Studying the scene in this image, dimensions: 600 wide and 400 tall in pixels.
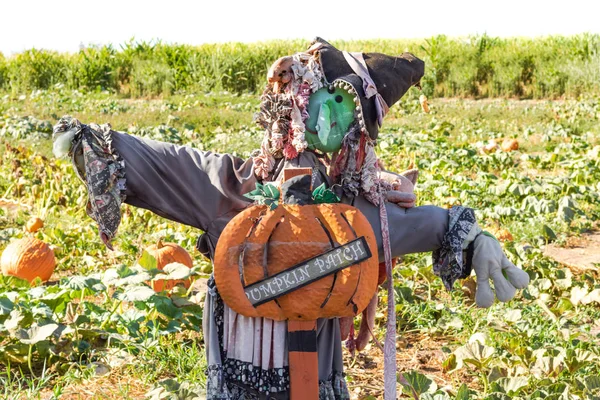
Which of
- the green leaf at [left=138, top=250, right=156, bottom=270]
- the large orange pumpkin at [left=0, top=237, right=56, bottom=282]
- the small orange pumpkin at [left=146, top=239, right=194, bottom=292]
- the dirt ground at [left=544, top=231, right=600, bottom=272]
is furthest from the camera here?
the dirt ground at [left=544, top=231, right=600, bottom=272]

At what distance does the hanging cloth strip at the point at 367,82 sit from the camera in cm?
222

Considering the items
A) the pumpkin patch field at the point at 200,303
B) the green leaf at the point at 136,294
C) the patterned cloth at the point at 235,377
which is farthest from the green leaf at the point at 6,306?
the patterned cloth at the point at 235,377

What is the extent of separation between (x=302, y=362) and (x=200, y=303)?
1.61 meters

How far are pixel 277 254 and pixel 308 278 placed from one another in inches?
4.1

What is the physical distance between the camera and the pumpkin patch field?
115 inches

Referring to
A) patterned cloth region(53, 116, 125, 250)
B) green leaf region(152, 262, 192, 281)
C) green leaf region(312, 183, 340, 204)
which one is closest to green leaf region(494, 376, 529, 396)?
green leaf region(312, 183, 340, 204)

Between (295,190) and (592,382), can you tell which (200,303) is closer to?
(295,190)

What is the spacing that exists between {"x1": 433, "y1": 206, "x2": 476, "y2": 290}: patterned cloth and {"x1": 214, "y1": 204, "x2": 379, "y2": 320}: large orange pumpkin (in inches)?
11.7

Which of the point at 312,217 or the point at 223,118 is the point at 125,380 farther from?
the point at 223,118

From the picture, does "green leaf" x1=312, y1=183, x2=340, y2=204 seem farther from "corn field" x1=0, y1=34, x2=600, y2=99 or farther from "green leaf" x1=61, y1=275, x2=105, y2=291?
"corn field" x1=0, y1=34, x2=600, y2=99

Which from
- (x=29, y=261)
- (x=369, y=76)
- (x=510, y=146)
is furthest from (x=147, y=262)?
(x=510, y=146)

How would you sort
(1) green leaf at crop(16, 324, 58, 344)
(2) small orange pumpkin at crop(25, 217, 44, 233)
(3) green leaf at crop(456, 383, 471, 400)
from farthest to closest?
(2) small orange pumpkin at crop(25, 217, 44, 233), (1) green leaf at crop(16, 324, 58, 344), (3) green leaf at crop(456, 383, 471, 400)

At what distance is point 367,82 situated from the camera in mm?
2227

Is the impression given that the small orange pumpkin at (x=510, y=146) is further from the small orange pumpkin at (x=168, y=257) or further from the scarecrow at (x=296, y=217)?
the scarecrow at (x=296, y=217)
